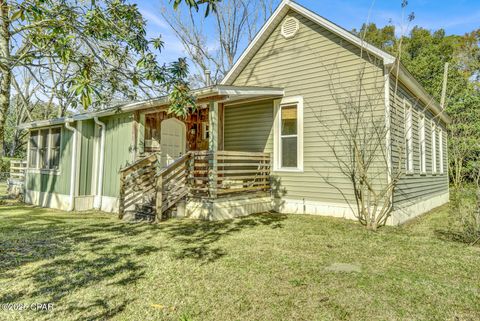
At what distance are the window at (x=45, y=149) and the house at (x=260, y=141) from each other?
0.06 metres

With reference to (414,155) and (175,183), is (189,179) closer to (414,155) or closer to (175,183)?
(175,183)

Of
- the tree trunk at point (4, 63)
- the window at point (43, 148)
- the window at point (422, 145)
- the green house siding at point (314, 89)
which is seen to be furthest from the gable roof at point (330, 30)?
the window at point (43, 148)

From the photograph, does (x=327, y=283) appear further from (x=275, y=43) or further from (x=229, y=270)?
(x=275, y=43)

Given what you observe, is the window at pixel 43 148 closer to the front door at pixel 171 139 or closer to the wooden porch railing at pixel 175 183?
the front door at pixel 171 139

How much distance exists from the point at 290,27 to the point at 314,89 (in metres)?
2.23

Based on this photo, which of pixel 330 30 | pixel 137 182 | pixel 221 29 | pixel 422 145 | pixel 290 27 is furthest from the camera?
pixel 221 29

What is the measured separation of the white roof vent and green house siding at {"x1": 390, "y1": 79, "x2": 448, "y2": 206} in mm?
3131

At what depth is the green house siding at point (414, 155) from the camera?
22.5 feet

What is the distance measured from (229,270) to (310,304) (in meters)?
1.18

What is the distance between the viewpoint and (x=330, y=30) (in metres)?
7.39

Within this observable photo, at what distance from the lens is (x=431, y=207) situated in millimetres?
9742

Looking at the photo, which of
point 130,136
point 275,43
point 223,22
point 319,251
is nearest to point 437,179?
point 275,43

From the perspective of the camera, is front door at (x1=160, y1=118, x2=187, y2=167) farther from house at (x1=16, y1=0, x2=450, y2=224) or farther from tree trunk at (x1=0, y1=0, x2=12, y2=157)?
tree trunk at (x1=0, y1=0, x2=12, y2=157)

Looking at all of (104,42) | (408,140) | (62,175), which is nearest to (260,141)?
(408,140)
